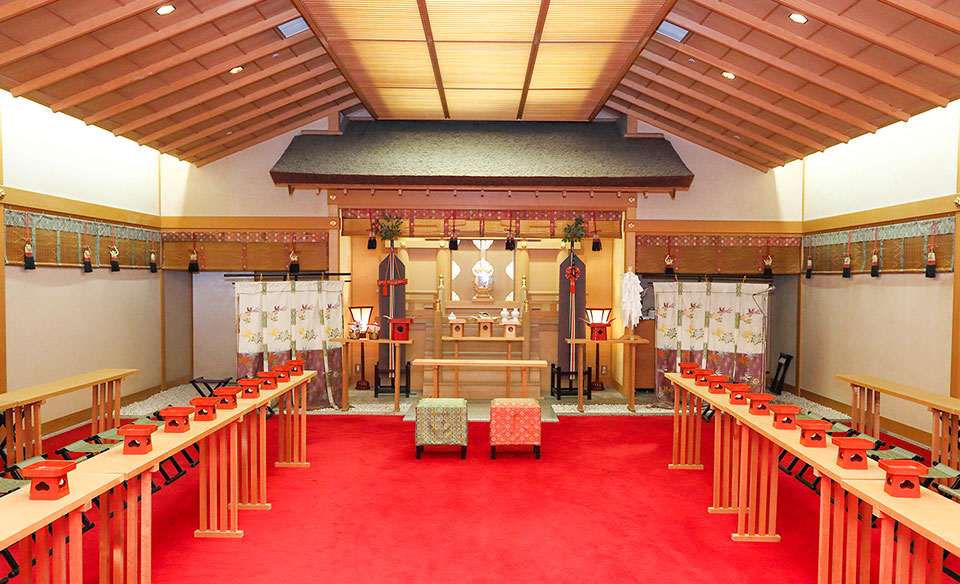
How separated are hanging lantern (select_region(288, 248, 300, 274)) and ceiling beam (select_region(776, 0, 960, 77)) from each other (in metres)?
7.26

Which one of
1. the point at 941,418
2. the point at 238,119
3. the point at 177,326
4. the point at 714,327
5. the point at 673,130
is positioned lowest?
the point at 941,418

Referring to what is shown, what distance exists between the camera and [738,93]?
695 centimetres

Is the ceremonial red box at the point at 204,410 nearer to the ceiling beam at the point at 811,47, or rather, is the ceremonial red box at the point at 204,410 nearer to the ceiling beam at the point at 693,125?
the ceiling beam at the point at 811,47

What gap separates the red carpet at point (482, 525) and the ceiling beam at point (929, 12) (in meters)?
3.79

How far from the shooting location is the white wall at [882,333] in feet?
22.8

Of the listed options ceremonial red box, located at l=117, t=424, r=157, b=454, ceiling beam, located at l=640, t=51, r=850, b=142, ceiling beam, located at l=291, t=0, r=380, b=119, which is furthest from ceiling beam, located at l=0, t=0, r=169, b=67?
ceiling beam, located at l=640, t=51, r=850, b=142

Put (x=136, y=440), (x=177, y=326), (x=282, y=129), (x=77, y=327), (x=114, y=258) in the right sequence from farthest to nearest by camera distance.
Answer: (x=177, y=326), (x=282, y=129), (x=114, y=258), (x=77, y=327), (x=136, y=440)

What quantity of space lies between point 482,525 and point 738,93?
17.5ft

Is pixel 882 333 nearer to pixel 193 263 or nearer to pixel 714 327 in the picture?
pixel 714 327

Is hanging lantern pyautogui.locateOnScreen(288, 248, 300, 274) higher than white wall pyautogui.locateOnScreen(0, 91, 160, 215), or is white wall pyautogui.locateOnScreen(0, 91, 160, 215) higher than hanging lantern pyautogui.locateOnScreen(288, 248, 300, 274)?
white wall pyautogui.locateOnScreen(0, 91, 160, 215)

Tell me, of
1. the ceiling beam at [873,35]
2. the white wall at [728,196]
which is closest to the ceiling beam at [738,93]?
the ceiling beam at [873,35]

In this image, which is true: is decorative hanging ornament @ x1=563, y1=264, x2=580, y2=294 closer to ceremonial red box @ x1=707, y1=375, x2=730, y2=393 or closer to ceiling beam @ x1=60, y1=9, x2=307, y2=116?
ceremonial red box @ x1=707, y1=375, x2=730, y2=393

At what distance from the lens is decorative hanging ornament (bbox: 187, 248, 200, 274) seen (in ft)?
31.6

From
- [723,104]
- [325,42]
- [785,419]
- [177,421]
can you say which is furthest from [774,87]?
[177,421]
